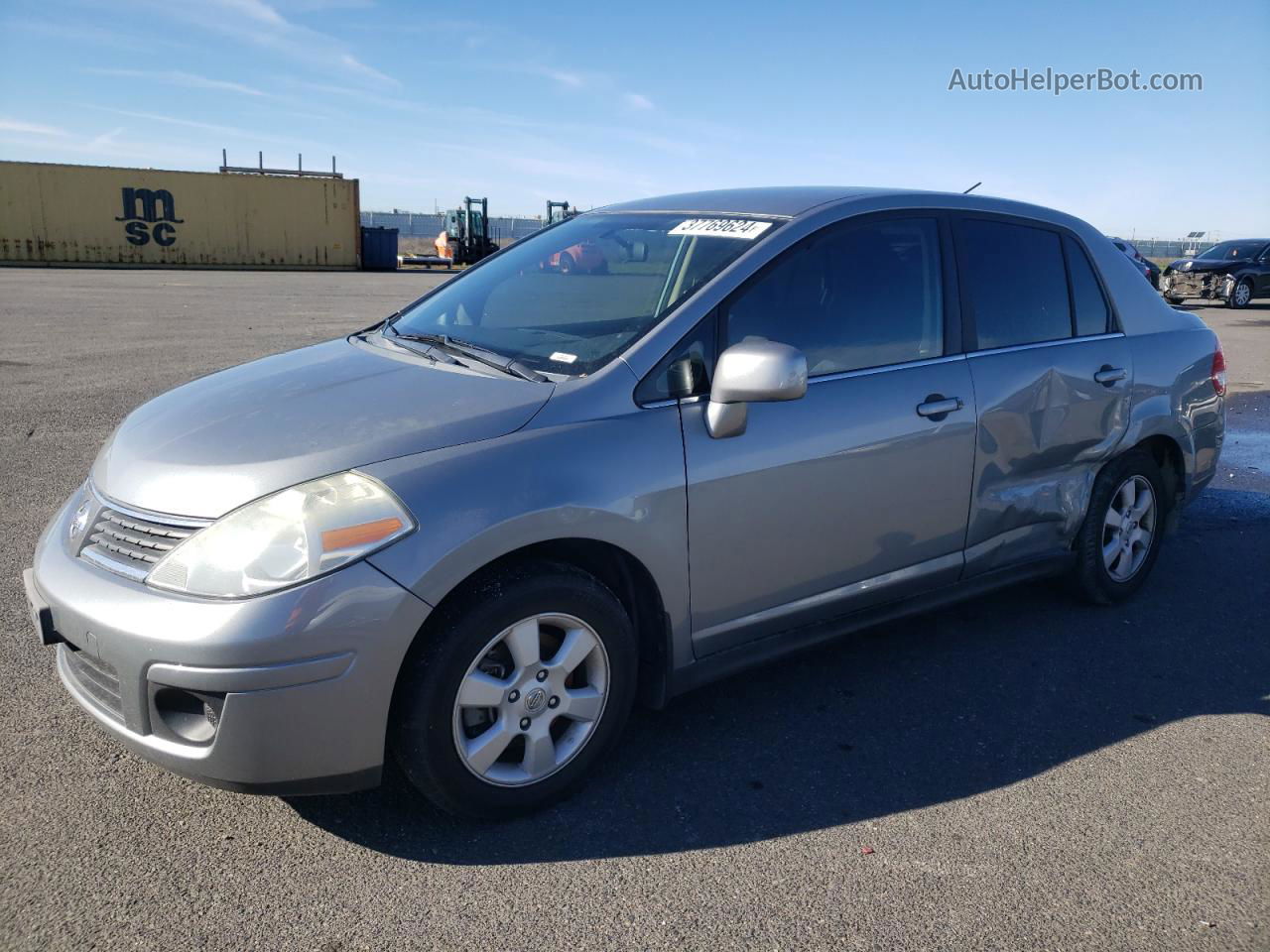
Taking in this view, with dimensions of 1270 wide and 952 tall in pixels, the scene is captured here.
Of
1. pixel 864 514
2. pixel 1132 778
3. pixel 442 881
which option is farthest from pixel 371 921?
pixel 1132 778

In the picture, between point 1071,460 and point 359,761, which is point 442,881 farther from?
point 1071,460

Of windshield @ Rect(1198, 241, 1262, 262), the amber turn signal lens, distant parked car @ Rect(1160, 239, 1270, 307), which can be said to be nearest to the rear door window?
the amber turn signal lens

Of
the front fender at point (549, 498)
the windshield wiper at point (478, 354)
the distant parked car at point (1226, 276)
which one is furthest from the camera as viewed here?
the distant parked car at point (1226, 276)

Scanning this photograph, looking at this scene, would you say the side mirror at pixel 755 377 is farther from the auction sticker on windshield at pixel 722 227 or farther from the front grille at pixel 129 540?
the front grille at pixel 129 540

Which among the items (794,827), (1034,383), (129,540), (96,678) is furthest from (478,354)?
(1034,383)

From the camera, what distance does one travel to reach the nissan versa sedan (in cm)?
246

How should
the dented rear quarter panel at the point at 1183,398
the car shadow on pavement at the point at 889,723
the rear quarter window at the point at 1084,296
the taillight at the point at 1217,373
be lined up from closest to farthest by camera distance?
the car shadow on pavement at the point at 889,723 → the rear quarter window at the point at 1084,296 → the dented rear quarter panel at the point at 1183,398 → the taillight at the point at 1217,373

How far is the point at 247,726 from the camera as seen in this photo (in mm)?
2395

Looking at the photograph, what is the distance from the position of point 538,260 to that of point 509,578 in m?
1.68

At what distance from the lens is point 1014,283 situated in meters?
4.00

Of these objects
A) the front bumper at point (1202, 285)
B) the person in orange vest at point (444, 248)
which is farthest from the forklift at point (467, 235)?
the front bumper at point (1202, 285)

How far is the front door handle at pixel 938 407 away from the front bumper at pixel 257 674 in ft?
6.19

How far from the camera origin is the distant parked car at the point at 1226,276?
2283 cm

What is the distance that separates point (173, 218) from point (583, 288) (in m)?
36.5
